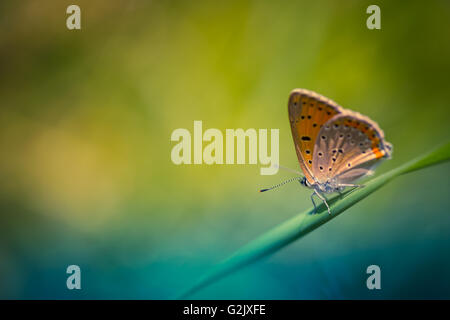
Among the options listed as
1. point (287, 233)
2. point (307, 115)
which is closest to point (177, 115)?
point (307, 115)

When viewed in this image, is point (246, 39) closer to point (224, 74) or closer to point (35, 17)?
point (224, 74)

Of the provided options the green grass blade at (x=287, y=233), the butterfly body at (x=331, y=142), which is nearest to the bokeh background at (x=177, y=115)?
the butterfly body at (x=331, y=142)

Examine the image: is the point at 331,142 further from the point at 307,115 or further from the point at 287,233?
the point at 287,233

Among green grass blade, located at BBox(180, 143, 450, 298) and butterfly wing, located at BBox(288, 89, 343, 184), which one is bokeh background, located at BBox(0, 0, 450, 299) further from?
green grass blade, located at BBox(180, 143, 450, 298)

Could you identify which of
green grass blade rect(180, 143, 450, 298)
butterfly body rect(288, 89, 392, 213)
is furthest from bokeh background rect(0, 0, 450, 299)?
green grass blade rect(180, 143, 450, 298)

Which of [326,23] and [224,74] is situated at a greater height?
[326,23]

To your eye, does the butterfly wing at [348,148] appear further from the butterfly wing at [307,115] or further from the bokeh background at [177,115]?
the bokeh background at [177,115]
